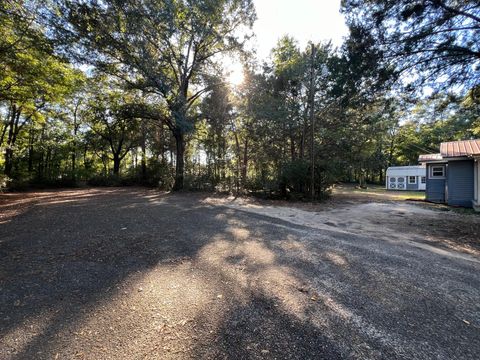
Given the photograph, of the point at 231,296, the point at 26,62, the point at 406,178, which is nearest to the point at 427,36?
the point at 231,296

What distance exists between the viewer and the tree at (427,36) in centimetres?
554

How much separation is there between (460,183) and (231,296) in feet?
48.1

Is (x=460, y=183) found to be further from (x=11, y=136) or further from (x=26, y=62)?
(x=11, y=136)

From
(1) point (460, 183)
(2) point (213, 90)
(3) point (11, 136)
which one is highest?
(2) point (213, 90)

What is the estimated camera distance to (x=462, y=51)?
18.6 ft

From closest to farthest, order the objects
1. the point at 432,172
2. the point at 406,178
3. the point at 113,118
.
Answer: the point at 432,172, the point at 113,118, the point at 406,178

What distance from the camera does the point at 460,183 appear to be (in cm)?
1141

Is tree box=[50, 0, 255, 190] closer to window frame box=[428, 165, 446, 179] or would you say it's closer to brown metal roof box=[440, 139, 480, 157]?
brown metal roof box=[440, 139, 480, 157]

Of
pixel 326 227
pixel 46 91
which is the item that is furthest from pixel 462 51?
pixel 46 91

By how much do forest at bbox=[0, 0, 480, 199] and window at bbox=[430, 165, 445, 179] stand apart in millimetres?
2375

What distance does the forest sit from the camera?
6.41m

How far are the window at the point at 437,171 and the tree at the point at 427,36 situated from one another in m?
9.01

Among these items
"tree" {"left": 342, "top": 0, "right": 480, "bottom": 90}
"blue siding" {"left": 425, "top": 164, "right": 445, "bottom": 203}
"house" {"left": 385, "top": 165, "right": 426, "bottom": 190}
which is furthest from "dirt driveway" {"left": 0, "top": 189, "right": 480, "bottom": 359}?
"house" {"left": 385, "top": 165, "right": 426, "bottom": 190}

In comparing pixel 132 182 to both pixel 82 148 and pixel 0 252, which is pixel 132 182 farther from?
pixel 0 252
